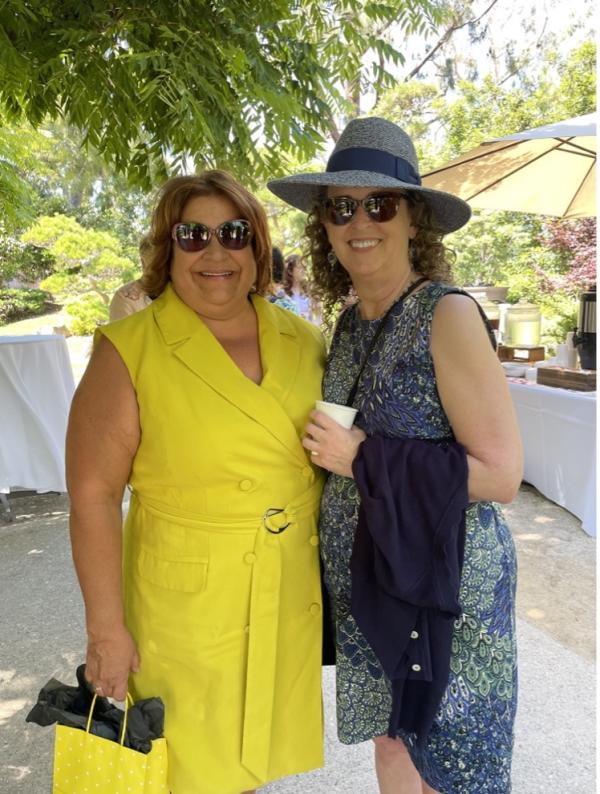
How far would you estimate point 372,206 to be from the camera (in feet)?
5.53

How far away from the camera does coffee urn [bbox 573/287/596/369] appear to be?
4.63 metres

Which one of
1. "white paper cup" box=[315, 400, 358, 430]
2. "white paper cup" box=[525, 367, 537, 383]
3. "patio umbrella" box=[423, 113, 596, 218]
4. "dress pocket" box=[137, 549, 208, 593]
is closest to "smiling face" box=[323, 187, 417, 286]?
"white paper cup" box=[315, 400, 358, 430]

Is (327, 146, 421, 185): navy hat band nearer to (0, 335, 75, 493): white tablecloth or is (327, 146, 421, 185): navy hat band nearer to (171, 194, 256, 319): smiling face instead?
(171, 194, 256, 319): smiling face

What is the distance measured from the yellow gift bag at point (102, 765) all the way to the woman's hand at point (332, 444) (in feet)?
2.68

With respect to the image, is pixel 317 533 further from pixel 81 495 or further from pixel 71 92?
pixel 71 92

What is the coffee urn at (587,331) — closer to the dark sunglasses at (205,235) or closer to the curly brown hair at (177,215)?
the curly brown hair at (177,215)

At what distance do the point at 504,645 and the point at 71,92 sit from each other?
211 centimetres

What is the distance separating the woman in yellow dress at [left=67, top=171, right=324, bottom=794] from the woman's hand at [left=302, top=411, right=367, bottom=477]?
11 centimetres

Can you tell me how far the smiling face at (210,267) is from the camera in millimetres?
1725

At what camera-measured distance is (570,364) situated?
5.09 m

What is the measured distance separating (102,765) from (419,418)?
116 cm

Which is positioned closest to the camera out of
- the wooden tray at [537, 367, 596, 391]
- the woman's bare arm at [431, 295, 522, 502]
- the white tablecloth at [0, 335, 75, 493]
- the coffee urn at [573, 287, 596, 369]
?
the woman's bare arm at [431, 295, 522, 502]

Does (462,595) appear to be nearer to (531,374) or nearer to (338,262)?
(338,262)

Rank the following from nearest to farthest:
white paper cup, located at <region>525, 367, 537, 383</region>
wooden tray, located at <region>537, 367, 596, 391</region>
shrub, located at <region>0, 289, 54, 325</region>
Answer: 1. wooden tray, located at <region>537, 367, 596, 391</region>
2. white paper cup, located at <region>525, 367, 537, 383</region>
3. shrub, located at <region>0, 289, 54, 325</region>
